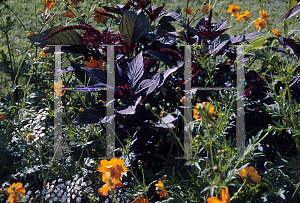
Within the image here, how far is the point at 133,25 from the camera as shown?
1158mm

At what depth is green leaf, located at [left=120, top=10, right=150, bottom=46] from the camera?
3.76ft

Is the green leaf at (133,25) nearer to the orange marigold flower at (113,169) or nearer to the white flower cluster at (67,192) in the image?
the orange marigold flower at (113,169)

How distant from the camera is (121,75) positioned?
116 centimetres

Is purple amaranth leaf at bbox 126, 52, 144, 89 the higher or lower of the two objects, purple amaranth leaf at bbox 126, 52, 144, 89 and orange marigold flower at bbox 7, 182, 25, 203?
the higher

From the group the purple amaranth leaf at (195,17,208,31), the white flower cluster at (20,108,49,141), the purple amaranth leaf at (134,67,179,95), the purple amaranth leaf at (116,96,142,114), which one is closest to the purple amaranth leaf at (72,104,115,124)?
the purple amaranth leaf at (116,96,142,114)

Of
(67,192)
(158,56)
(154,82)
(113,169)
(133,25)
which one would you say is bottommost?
(67,192)

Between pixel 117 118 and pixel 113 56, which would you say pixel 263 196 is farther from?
pixel 113 56

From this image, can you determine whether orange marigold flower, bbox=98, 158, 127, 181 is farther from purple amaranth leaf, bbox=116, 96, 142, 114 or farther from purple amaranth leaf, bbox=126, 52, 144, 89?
purple amaranth leaf, bbox=126, 52, 144, 89

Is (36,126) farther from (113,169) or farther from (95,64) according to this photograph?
(113,169)

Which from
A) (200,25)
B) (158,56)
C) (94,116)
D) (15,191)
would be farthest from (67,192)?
(200,25)

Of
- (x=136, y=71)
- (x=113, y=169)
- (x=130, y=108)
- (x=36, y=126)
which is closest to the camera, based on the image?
(x=113, y=169)

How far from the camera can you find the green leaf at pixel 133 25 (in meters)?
1.15

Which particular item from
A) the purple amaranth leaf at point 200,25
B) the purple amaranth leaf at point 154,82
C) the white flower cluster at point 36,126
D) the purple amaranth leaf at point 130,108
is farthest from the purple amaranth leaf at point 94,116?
the purple amaranth leaf at point 200,25

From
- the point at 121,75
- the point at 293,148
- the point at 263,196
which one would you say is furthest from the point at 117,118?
the point at 293,148
